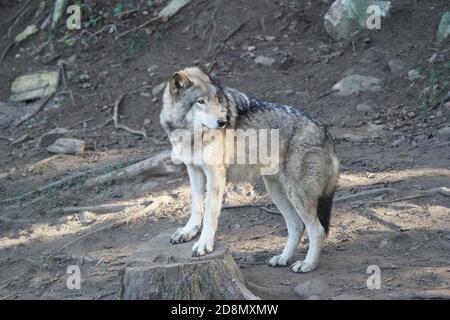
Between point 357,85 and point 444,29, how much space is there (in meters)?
1.92

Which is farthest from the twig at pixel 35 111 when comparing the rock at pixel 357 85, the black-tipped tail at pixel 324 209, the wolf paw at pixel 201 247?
the black-tipped tail at pixel 324 209

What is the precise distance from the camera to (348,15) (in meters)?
12.9

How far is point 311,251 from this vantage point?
6836mm

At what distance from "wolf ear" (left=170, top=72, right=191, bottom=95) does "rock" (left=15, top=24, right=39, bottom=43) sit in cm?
976

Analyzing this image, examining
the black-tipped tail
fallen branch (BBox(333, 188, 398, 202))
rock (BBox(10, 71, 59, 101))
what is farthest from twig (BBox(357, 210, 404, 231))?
rock (BBox(10, 71, 59, 101))

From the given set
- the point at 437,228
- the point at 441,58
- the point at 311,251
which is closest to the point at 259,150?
the point at 311,251

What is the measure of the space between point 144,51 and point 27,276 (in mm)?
7261

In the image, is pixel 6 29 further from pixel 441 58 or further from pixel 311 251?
pixel 311 251

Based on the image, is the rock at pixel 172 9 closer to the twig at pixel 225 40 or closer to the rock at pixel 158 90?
the twig at pixel 225 40

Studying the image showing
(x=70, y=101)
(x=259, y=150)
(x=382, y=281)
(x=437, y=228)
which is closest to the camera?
(x=382, y=281)

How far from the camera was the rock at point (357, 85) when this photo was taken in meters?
11.6

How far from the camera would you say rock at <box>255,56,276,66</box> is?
12938 millimetres

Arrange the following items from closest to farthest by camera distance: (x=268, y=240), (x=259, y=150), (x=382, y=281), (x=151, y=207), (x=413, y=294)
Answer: (x=413, y=294)
(x=382, y=281)
(x=259, y=150)
(x=268, y=240)
(x=151, y=207)

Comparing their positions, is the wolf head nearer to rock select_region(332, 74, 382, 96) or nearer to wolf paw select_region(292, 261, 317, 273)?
wolf paw select_region(292, 261, 317, 273)
